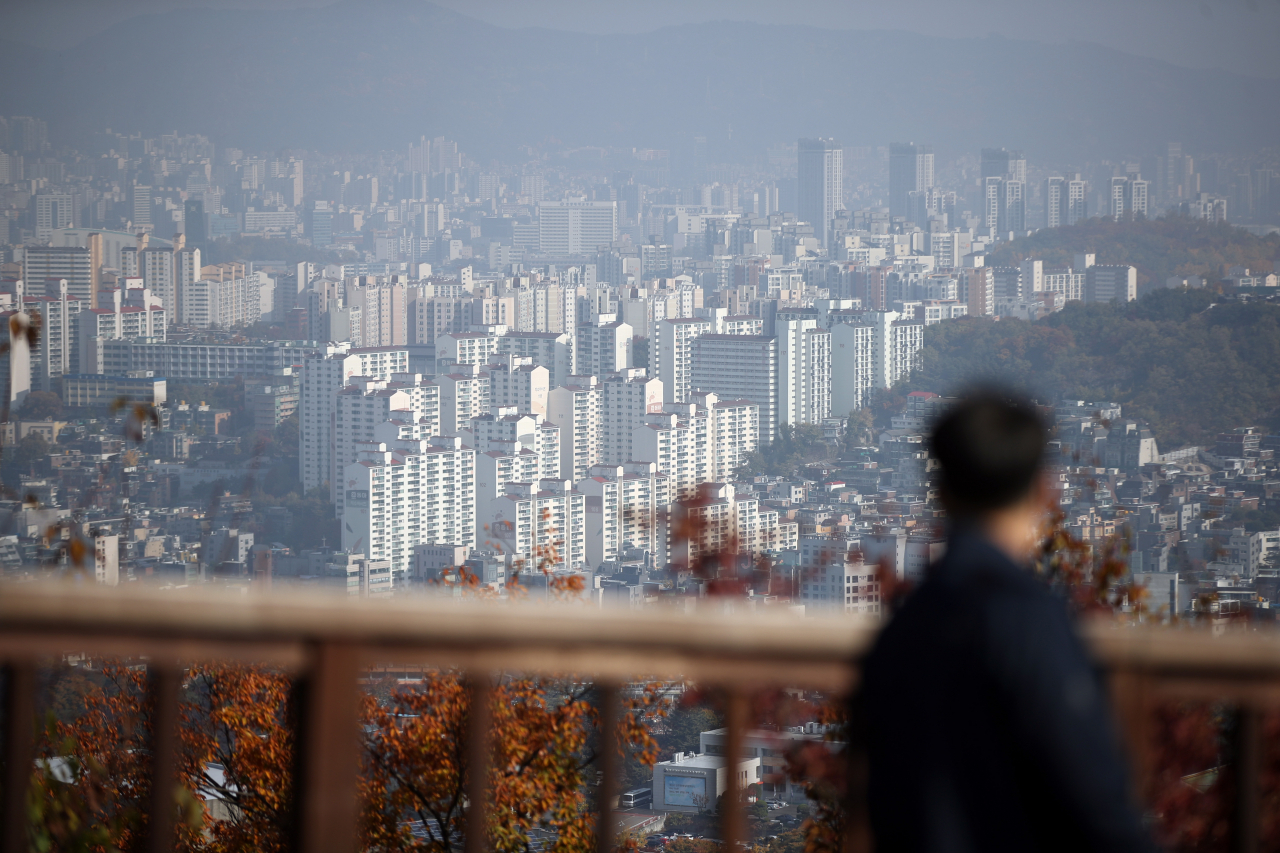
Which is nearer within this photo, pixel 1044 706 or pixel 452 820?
pixel 1044 706

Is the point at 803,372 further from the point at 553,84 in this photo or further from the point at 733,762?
the point at 553,84

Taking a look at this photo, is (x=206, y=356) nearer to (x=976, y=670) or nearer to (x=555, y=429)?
(x=555, y=429)

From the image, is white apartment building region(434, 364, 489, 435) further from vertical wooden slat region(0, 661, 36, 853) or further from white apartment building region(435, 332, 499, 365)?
vertical wooden slat region(0, 661, 36, 853)

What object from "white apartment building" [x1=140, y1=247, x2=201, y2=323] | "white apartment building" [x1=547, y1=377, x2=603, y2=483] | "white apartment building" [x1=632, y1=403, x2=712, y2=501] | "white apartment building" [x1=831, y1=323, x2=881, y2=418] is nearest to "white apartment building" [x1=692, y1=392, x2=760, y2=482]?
"white apartment building" [x1=632, y1=403, x2=712, y2=501]

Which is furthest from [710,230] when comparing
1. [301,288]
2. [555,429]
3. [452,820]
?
[452,820]

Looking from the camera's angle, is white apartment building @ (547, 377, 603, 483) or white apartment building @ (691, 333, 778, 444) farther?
white apartment building @ (691, 333, 778, 444)

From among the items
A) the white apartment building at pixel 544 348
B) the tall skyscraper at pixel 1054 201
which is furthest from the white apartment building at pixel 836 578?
the tall skyscraper at pixel 1054 201
